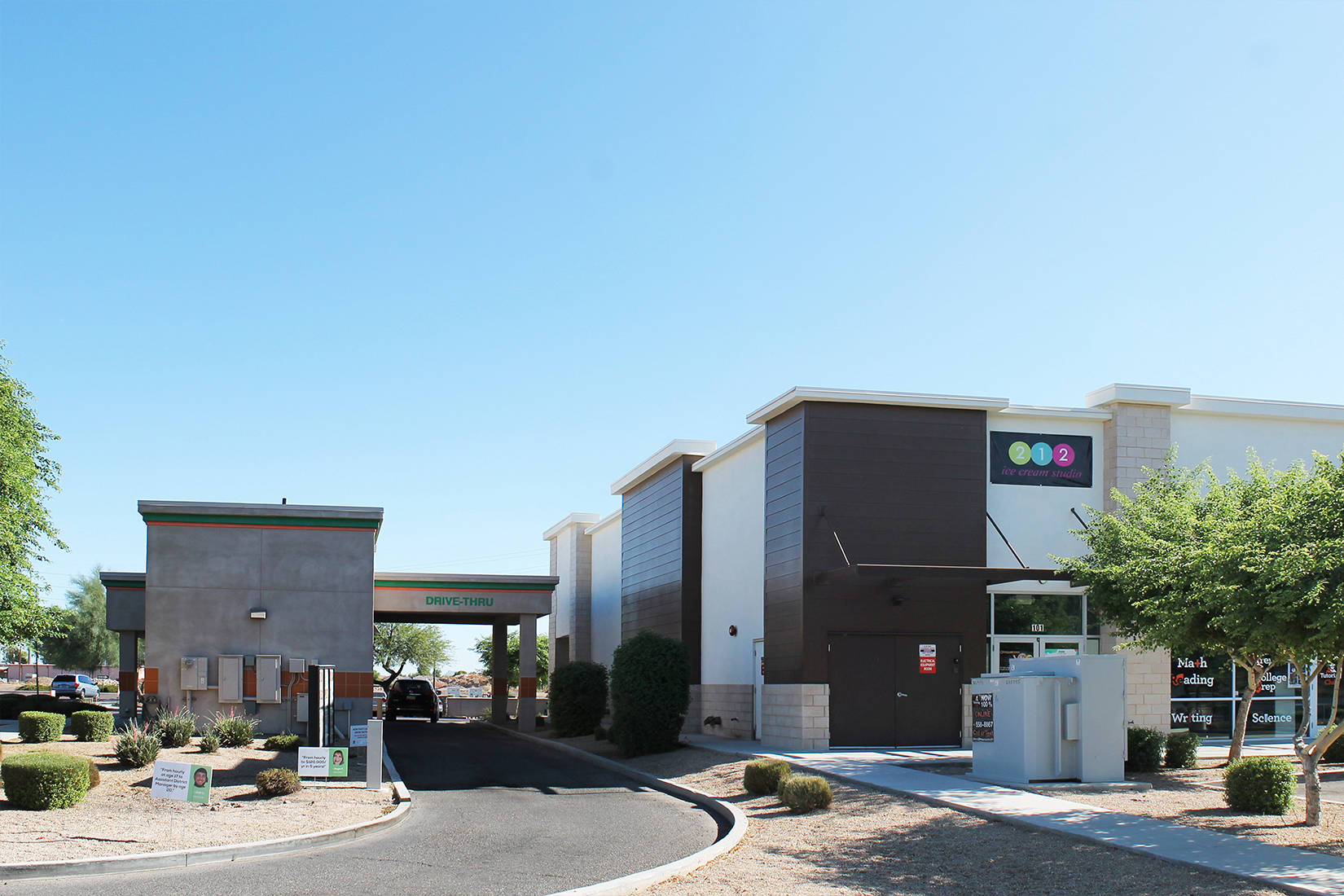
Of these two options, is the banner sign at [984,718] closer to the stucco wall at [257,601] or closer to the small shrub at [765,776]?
the small shrub at [765,776]

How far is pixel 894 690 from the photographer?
22547 mm

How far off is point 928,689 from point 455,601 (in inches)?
614

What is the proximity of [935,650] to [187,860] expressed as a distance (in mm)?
14849

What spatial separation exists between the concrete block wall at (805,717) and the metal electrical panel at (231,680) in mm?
10655

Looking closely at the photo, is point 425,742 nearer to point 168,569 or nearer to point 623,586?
point 168,569

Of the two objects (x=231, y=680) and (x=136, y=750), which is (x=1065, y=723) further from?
(x=231, y=680)

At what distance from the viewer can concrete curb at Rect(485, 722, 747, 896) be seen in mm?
9734

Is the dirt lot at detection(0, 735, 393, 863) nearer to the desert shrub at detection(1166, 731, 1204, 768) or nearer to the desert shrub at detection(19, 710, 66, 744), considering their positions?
the desert shrub at detection(19, 710, 66, 744)

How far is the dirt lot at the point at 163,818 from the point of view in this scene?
1162 centimetres

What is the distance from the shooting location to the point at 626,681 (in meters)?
23.2

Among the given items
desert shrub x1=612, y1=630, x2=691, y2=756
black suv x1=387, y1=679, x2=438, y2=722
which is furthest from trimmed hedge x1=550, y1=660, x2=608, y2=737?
black suv x1=387, y1=679, x2=438, y2=722

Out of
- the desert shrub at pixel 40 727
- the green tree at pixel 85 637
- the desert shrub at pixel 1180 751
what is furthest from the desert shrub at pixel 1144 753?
the green tree at pixel 85 637

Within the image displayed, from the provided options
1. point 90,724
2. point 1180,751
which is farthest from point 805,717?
point 90,724

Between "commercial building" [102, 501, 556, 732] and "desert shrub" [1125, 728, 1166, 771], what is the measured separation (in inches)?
574
